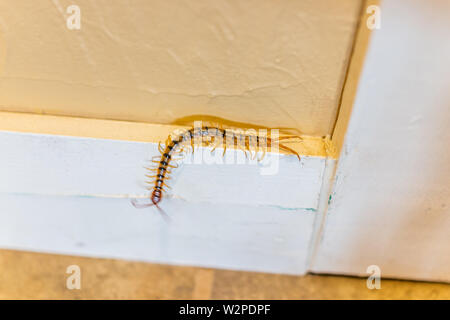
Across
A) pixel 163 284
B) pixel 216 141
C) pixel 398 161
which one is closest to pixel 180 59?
pixel 216 141

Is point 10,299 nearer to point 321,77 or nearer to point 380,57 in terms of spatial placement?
point 321,77

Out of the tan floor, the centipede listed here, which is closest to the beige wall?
the centipede

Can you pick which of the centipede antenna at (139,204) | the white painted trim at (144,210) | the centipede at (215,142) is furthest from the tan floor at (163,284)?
the centipede at (215,142)

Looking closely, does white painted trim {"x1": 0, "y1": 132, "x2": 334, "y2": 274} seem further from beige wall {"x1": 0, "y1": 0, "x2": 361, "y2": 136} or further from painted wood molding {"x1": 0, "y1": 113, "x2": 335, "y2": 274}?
beige wall {"x1": 0, "y1": 0, "x2": 361, "y2": 136}

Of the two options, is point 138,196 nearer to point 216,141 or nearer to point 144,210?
point 144,210

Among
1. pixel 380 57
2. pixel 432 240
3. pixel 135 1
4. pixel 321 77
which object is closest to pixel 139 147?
pixel 135 1

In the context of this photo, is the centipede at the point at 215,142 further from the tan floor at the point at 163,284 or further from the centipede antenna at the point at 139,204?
the tan floor at the point at 163,284
